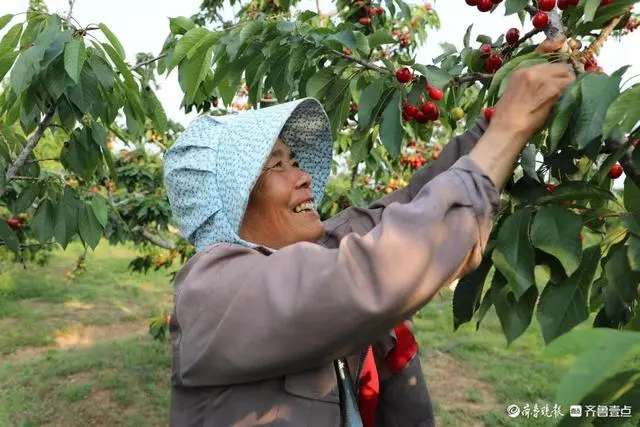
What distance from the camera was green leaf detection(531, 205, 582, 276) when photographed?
1173 millimetres

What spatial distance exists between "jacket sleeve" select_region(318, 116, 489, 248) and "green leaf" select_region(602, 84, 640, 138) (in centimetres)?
49

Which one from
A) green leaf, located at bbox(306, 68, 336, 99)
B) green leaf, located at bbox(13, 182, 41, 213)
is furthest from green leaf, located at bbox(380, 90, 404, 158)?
green leaf, located at bbox(13, 182, 41, 213)

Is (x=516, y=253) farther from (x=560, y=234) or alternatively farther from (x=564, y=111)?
(x=564, y=111)

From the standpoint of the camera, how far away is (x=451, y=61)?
5.60 feet

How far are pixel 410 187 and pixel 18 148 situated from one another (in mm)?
2075

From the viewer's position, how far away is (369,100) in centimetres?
167

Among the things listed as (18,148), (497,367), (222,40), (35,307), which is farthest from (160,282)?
(222,40)

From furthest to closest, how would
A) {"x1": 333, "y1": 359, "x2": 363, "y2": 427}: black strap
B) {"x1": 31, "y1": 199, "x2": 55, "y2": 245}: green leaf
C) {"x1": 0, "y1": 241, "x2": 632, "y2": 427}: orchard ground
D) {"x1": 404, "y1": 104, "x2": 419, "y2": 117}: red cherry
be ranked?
{"x1": 0, "y1": 241, "x2": 632, "y2": 427}: orchard ground
{"x1": 31, "y1": 199, "x2": 55, "y2": 245}: green leaf
{"x1": 404, "y1": 104, "x2": 419, "y2": 117}: red cherry
{"x1": 333, "y1": 359, "x2": 363, "y2": 427}: black strap

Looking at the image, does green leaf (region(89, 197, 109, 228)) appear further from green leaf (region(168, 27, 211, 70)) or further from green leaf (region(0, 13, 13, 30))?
green leaf (region(168, 27, 211, 70))

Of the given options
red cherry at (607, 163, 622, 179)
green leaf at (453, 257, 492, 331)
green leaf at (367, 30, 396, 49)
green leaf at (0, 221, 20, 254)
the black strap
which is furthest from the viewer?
green leaf at (0, 221, 20, 254)

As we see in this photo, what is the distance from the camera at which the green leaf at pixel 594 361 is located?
540mm

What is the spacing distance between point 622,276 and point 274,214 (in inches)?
28.4

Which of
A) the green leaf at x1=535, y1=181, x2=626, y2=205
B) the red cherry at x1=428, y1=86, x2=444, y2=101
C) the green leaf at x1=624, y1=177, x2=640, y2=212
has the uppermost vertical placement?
the red cherry at x1=428, y1=86, x2=444, y2=101

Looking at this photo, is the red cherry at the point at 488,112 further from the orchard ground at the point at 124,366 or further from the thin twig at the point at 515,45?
the orchard ground at the point at 124,366
